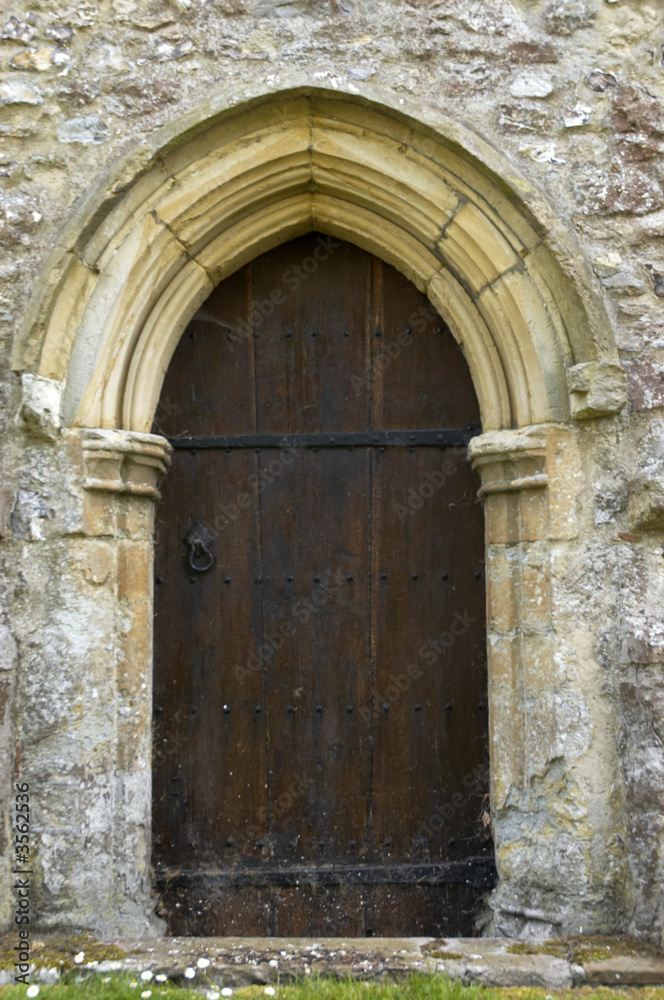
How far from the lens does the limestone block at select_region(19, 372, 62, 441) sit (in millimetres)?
2523

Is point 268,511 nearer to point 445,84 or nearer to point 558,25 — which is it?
point 445,84

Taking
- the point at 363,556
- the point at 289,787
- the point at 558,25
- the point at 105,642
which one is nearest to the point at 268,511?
the point at 363,556

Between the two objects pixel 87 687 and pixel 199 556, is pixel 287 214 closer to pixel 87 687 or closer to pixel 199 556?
pixel 199 556

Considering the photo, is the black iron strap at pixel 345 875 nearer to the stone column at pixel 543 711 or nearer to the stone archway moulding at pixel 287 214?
the stone column at pixel 543 711

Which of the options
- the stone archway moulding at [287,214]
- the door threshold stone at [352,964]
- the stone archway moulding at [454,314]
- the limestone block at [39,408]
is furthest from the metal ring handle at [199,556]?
the door threshold stone at [352,964]

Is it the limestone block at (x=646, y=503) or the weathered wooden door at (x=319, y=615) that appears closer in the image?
the limestone block at (x=646, y=503)

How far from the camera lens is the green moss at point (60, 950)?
2266mm

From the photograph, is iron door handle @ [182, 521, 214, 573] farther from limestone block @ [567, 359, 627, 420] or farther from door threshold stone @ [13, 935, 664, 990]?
limestone block @ [567, 359, 627, 420]

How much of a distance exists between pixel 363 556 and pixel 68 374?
3.91 ft

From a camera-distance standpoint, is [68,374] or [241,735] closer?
[68,374]

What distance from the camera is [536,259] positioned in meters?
2.62

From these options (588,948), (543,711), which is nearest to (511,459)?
(543,711)

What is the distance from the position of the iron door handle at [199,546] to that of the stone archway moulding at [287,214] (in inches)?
17.1

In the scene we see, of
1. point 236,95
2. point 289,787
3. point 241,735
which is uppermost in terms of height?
point 236,95
